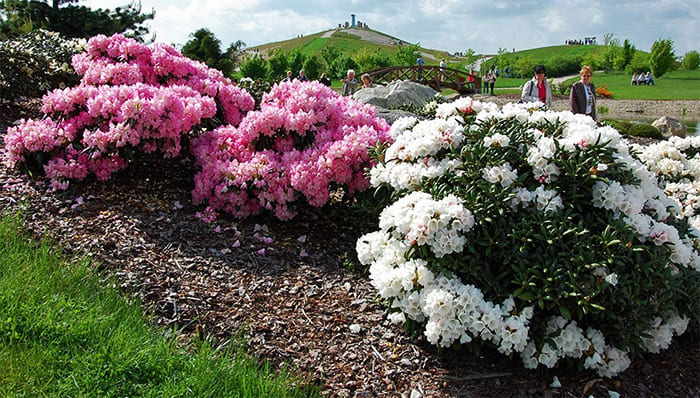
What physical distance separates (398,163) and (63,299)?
2221 millimetres

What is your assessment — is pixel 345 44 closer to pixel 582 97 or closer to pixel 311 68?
pixel 311 68

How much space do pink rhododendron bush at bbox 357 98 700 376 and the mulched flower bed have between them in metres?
0.16

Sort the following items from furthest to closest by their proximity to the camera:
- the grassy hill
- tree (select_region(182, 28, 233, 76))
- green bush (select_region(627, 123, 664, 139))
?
1. the grassy hill
2. tree (select_region(182, 28, 233, 76))
3. green bush (select_region(627, 123, 664, 139))

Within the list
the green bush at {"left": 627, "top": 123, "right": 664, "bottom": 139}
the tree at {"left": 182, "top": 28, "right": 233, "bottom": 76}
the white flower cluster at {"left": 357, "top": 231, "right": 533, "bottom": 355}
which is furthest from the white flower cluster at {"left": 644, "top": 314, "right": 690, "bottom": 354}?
the tree at {"left": 182, "top": 28, "right": 233, "bottom": 76}

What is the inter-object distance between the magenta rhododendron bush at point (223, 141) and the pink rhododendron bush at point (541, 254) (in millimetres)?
1166

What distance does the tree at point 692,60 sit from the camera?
225 feet

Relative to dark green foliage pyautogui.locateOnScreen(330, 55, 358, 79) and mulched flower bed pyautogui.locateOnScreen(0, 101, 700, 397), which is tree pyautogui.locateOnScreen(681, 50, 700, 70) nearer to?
dark green foliage pyautogui.locateOnScreen(330, 55, 358, 79)

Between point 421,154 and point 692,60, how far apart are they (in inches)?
3143

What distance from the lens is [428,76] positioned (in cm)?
2961

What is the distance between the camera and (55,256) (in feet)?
12.0

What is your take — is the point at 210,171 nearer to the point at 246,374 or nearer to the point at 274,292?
the point at 274,292

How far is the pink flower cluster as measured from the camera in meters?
4.42

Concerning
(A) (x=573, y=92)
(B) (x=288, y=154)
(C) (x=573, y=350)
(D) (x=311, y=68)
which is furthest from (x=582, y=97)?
(D) (x=311, y=68)

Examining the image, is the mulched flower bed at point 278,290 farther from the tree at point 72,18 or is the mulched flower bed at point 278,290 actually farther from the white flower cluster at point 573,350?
the tree at point 72,18
